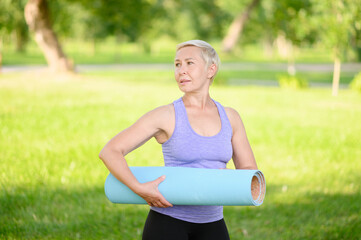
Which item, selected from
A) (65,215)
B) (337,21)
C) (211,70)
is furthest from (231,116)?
(337,21)

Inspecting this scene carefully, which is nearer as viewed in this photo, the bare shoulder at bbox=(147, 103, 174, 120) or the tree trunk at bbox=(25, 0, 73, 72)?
the bare shoulder at bbox=(147, 103, 174, 120)

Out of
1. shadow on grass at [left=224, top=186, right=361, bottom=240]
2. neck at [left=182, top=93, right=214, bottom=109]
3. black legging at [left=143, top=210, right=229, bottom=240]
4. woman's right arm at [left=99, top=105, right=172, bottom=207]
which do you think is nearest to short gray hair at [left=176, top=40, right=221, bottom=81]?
neck at [left=182, top=93, right=214, bottom=109]

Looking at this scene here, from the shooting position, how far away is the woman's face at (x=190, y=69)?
2549 mm

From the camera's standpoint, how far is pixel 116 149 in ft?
7.90

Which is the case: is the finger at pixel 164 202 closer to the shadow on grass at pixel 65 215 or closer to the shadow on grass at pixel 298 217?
the shadow on grass at pixel 65 215

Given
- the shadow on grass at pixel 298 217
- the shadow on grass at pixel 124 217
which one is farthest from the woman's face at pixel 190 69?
the shadow on grass at pixel 298 217

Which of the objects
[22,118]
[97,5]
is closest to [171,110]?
[22,118]

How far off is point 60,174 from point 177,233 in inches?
149

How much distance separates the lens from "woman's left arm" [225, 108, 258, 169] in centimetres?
271

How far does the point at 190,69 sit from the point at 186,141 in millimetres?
389

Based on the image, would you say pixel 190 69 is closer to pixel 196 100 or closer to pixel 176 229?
pixel 196 100

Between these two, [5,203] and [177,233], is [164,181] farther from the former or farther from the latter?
[5,203]

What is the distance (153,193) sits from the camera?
7.90 ft

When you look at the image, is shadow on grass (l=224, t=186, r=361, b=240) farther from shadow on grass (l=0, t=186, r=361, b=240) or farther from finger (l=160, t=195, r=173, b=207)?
finger (l=160, t=195, r=173, b=207)
